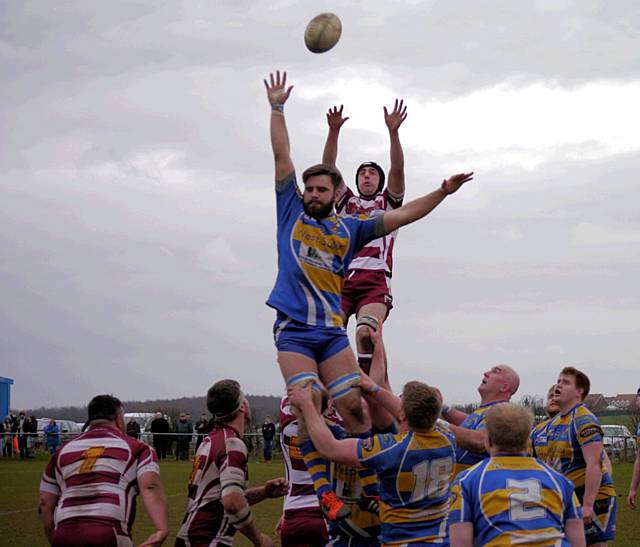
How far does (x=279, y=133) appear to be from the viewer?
866 centimetres

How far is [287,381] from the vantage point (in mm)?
8188

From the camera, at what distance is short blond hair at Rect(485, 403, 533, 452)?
630cm

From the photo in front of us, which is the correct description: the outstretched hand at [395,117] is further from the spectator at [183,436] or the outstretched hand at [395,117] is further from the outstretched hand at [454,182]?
the spectator at [183,436]

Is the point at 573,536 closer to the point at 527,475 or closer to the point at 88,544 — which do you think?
the point at 527,475

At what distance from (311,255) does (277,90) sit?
1603 mm

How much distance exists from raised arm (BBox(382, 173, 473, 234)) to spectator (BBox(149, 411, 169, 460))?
106ft

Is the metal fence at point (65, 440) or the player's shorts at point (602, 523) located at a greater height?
the metal fence at point (65, 440)

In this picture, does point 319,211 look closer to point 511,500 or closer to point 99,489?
point 99,489

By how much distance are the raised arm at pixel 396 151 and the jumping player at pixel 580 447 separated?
2.87 m

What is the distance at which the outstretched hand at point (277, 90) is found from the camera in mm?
8828

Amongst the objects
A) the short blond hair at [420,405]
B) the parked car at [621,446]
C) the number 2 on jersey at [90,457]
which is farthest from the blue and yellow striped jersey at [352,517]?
the parked car at [621,446]

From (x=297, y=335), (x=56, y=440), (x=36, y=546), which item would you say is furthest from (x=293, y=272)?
(x=56, y=440)

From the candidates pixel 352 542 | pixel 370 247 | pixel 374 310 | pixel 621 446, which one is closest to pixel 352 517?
pixel 352 542

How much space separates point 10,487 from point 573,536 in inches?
875
